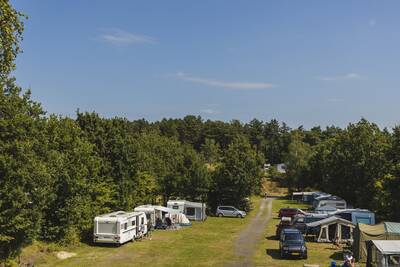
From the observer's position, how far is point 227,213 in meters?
59.9

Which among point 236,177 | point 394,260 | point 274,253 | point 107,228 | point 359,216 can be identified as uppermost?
point 236,177

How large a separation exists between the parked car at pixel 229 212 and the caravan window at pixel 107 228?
26.6m

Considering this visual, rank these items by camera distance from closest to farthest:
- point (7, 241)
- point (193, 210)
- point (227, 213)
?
point (7, 241) < point (193, 210) < point (227, 213)

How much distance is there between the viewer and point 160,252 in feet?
111

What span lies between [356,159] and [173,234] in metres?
32.1

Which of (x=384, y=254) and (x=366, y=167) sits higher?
(x=366, y=167)

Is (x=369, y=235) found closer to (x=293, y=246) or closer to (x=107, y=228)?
(x=293, y=246)

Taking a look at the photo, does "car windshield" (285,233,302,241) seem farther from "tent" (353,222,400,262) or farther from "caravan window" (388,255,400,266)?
"caravan window" (388,255,400,266)

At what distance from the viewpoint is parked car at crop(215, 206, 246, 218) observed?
2339 inches

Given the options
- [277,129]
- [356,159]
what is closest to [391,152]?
[356,159]

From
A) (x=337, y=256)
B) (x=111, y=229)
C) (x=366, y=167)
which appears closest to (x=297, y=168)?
(x=366, y=167)

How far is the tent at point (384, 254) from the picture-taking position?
23.4 meters

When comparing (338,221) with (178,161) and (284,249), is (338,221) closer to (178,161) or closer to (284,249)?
(284,249)

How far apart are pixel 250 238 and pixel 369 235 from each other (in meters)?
13.4
